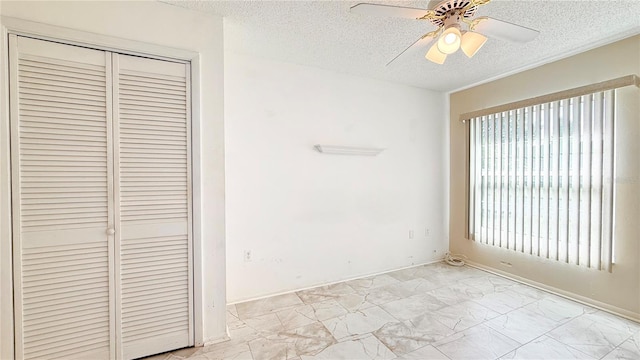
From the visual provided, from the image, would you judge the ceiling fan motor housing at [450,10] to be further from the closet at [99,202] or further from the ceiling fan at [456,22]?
the closet at [99,202]

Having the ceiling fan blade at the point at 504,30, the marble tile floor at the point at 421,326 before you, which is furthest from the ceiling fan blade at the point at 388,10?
the marble tile floor at the point at 421,326

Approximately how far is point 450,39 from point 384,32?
0.84 metres

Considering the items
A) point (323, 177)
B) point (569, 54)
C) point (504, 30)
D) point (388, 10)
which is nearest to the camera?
point (388, 10)

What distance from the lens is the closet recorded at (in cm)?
156

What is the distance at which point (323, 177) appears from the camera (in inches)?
120

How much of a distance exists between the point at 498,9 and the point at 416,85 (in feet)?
5.65

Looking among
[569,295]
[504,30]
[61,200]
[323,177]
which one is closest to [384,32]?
[504,30]

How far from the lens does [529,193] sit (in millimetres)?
2943

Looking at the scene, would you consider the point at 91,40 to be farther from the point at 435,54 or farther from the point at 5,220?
the point at 435,54

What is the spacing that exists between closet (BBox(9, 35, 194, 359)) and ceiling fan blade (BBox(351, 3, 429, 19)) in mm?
1297

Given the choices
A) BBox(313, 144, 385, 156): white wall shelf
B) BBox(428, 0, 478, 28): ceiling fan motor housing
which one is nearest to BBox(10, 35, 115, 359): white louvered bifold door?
BBox(313, 144, 385, 156): white wall shelf

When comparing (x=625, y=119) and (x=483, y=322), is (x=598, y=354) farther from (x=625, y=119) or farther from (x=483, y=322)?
(x=625, y=119)

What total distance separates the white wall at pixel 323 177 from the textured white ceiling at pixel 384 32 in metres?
0.33

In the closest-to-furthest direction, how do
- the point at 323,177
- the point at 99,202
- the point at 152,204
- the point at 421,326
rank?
the point at 99,202 < the point at 152,204 < the point at 421,326 < the point at 323,177
